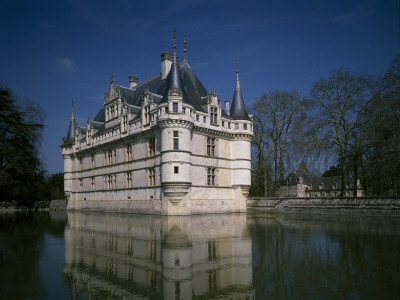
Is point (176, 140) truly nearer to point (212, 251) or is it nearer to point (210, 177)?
point (210, 177)

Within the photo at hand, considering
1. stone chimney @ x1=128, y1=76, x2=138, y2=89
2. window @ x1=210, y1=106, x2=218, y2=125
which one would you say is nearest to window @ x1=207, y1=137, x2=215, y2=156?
window @ x1=210, y1=106, x2=218, y2=125

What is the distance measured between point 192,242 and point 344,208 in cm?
1536

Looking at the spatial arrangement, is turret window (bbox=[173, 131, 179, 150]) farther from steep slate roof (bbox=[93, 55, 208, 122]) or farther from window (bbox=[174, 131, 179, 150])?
steep slate roof (bbox=[93, 55, 208, 122])

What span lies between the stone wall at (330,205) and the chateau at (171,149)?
223cm

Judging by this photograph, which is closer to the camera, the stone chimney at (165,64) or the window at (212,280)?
the window at (212,280)

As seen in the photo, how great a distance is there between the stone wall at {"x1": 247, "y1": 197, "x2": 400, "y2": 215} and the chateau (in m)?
2.23

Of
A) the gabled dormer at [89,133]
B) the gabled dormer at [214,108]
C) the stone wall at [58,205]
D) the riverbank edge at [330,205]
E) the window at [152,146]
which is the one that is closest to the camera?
the riverbank edge at [330,205]

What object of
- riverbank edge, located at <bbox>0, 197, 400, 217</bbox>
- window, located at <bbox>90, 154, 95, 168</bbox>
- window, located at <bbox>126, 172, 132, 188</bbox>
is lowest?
riverbank edge, located at <bbox>0, 197, 400, 217</bbox>

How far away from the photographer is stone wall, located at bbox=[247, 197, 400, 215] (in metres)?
20.2

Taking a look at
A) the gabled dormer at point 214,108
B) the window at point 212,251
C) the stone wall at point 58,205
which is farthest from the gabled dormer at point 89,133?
the window at point 212,251

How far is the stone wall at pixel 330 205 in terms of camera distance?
20.2m

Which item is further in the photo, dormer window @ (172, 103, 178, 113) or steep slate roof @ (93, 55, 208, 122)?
steep slate roof @ (93, 55, 208, 122)

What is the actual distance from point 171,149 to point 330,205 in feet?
39.2

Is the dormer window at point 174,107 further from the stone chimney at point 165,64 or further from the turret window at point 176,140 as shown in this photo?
the stone chimney at point 165,64
